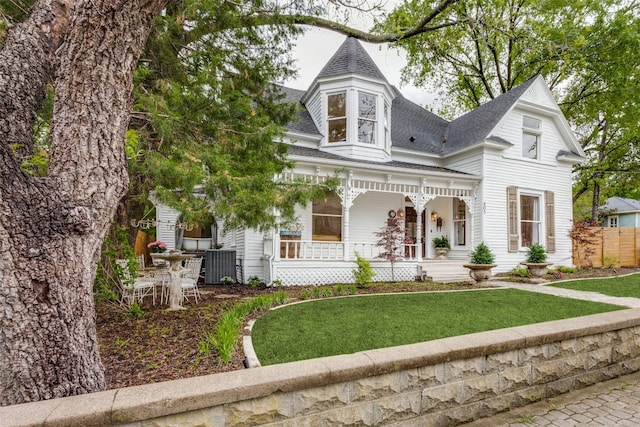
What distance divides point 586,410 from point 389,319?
8.13 ft

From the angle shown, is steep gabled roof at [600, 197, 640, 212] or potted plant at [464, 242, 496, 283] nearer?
potted plant at [464, 242, 496, 283]

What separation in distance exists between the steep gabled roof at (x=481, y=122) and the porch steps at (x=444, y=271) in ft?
14.6

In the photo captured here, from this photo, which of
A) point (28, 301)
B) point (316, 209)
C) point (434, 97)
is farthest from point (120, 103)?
point (434, 97)

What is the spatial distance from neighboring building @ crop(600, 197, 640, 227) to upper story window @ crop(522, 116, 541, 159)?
15867 millimetres

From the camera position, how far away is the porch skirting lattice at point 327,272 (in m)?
8.95

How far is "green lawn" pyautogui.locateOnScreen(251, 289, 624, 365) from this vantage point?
12.6ft

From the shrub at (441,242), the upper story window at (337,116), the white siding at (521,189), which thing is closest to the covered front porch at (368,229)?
the shrub at (441,242)

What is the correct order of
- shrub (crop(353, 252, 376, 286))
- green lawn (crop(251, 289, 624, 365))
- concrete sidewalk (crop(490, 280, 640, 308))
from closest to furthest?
green lawn (crop(251, 289, 624, 365))
concrete sidewalk (crop(490, 280, 640, 308))
shrub (crop(353, 252, 376, 286))

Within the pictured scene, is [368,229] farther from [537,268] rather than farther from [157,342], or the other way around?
[157,342]

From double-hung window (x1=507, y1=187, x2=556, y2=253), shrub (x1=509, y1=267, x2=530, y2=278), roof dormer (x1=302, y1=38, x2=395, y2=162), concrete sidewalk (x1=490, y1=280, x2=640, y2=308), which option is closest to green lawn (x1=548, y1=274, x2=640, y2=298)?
concrete sidewalk (x1=490, y1=280, x2=640, y2=308)

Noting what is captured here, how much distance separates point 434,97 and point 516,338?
2148cm

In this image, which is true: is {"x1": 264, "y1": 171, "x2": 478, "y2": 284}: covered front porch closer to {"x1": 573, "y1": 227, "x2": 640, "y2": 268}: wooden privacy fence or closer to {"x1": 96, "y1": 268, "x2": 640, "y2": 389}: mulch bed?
{"x1": 96, "y1": 268, "x2": 640, "y2": 389}: mulch bed

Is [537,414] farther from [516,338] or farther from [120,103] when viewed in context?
[120,103]

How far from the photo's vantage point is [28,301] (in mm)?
2092
